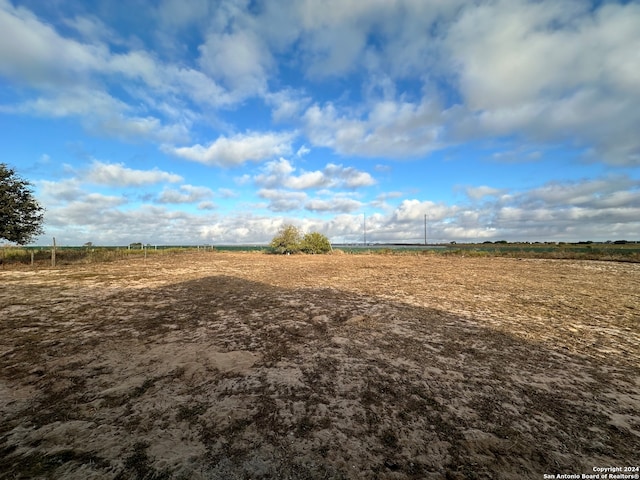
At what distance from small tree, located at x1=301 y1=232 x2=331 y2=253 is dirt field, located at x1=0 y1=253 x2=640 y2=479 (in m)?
41.6

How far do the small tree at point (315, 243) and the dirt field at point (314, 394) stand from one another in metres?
41.6

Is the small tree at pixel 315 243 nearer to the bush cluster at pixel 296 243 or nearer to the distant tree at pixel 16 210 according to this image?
the bush cluster at pixel 296 243

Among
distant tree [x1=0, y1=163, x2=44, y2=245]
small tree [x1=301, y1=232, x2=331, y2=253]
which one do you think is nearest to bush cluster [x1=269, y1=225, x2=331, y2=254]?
small tree [x1=301, y1=232, x2=331, y2=253]

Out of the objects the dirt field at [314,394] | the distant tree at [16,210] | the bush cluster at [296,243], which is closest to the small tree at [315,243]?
the bush cluster at [296,243]

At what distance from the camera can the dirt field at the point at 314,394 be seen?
234 cm

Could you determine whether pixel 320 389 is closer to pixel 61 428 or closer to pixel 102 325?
pixel 61 428

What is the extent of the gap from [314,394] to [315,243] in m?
45.9

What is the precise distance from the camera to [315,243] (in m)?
49.3

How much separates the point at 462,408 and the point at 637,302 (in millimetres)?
10965

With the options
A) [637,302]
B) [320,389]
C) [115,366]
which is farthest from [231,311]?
[637,302]

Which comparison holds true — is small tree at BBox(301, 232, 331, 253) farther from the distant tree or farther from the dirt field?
the dirt field

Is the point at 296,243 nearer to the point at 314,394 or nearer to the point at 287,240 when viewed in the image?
the point at 287,240

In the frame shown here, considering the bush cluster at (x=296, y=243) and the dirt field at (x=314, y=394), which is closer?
the dirt field at (x=314, y=394)

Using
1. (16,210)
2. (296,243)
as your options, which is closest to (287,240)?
(296,243)
